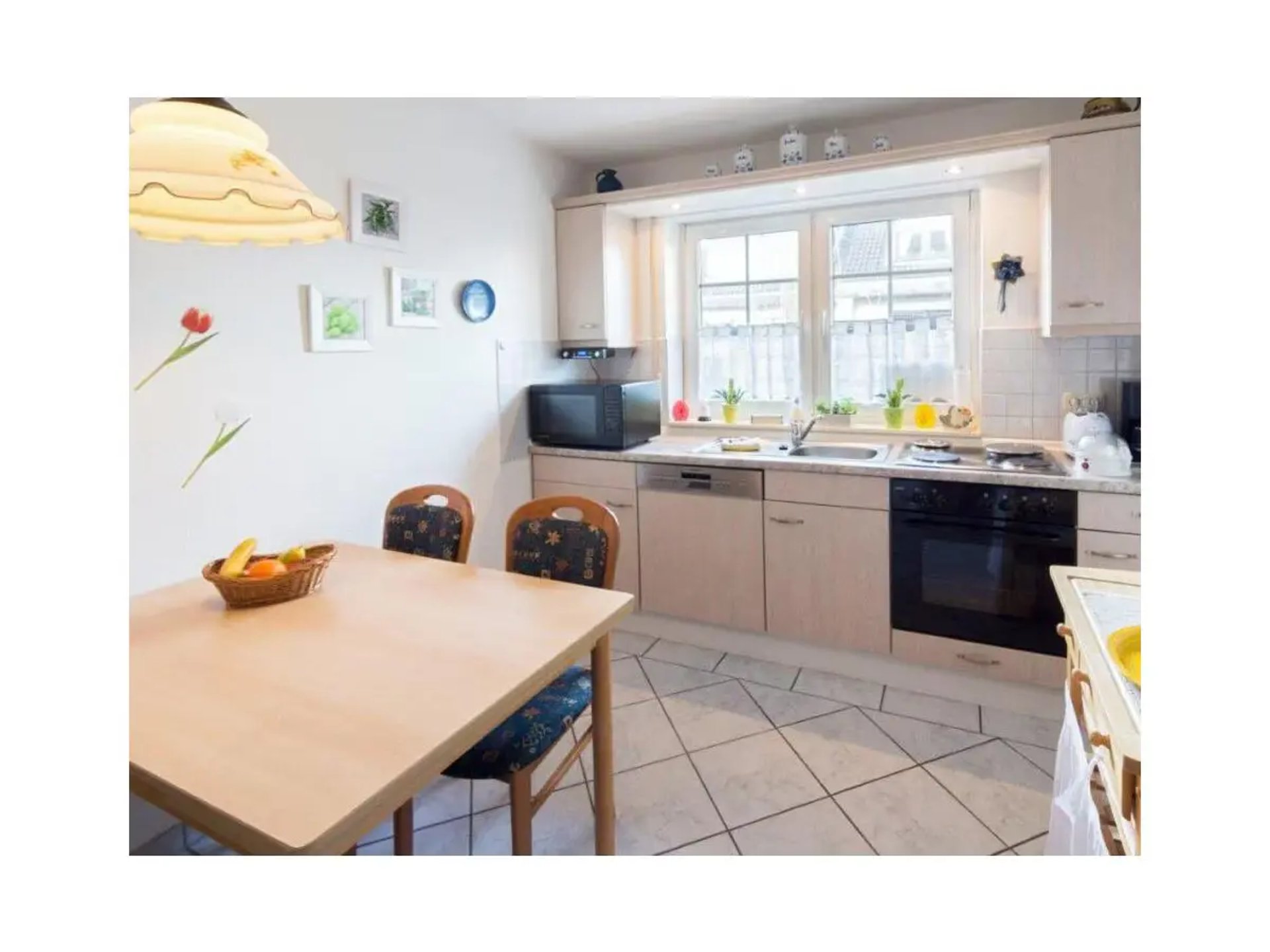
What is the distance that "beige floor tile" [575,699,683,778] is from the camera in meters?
2.16

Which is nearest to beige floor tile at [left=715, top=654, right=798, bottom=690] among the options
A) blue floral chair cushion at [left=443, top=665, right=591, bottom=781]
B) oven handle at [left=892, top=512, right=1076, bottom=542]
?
oven handle at [left=892, top=512, right=1076, bottom=542]

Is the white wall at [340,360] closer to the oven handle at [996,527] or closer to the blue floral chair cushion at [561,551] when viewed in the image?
the blue floral chair cushion at [561,551]

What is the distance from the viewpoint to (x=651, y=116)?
9.61ft

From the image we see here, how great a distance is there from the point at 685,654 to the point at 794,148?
87.8 inches

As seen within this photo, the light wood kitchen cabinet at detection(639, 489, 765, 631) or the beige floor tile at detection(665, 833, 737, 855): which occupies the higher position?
the light wood kitchen cabinet at detection(639, 489, 765, 631)

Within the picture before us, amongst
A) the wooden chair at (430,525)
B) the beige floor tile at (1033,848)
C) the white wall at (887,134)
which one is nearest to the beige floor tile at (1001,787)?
the beige floor tile at (1033,848)

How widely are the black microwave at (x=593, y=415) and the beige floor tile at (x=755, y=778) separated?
4.61 ft

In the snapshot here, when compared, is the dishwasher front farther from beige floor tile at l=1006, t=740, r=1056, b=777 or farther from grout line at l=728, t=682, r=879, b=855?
beige floor tile at l=1006, t=740, r=1056, b=777

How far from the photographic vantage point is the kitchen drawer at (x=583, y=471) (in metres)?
3.06

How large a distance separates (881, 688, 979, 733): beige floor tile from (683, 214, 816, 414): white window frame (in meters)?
1.49
